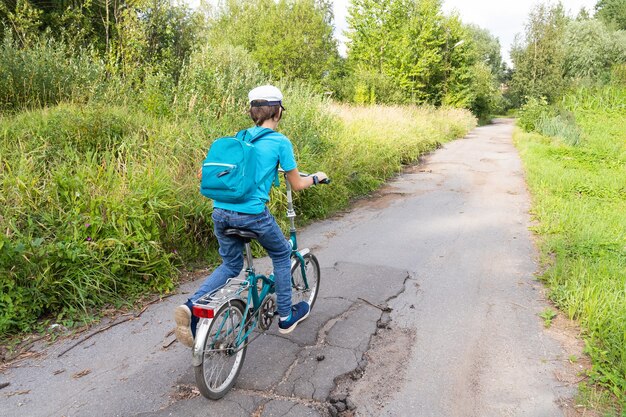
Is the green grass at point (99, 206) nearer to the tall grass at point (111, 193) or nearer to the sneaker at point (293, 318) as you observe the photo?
the tall grass at point (111, 193)

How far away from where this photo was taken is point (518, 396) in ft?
9.65

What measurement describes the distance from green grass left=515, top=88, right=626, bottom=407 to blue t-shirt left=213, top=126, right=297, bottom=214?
2715 millimetres

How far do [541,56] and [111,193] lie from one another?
3726 centimetres

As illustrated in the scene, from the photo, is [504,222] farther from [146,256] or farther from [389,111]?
[389,111]

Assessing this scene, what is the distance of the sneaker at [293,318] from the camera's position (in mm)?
3396

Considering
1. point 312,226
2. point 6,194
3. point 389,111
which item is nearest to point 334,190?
point 312,226

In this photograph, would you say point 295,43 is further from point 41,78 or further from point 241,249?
point 241,249

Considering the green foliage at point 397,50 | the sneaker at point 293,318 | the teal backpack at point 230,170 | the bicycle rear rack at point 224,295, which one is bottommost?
the sneaker at point 293,318

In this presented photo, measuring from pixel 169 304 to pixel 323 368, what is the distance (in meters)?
1.90

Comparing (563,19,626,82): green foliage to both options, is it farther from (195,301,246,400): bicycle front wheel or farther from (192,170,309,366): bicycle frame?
(195,301,246,400): bicycle front wheel

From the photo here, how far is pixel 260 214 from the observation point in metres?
2.99

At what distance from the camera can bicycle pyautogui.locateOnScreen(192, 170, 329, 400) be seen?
2.70m

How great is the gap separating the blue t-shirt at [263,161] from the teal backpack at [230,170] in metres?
0.09

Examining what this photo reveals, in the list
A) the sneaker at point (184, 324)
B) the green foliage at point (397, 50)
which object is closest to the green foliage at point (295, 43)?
the green foliage at point (397, 50)
